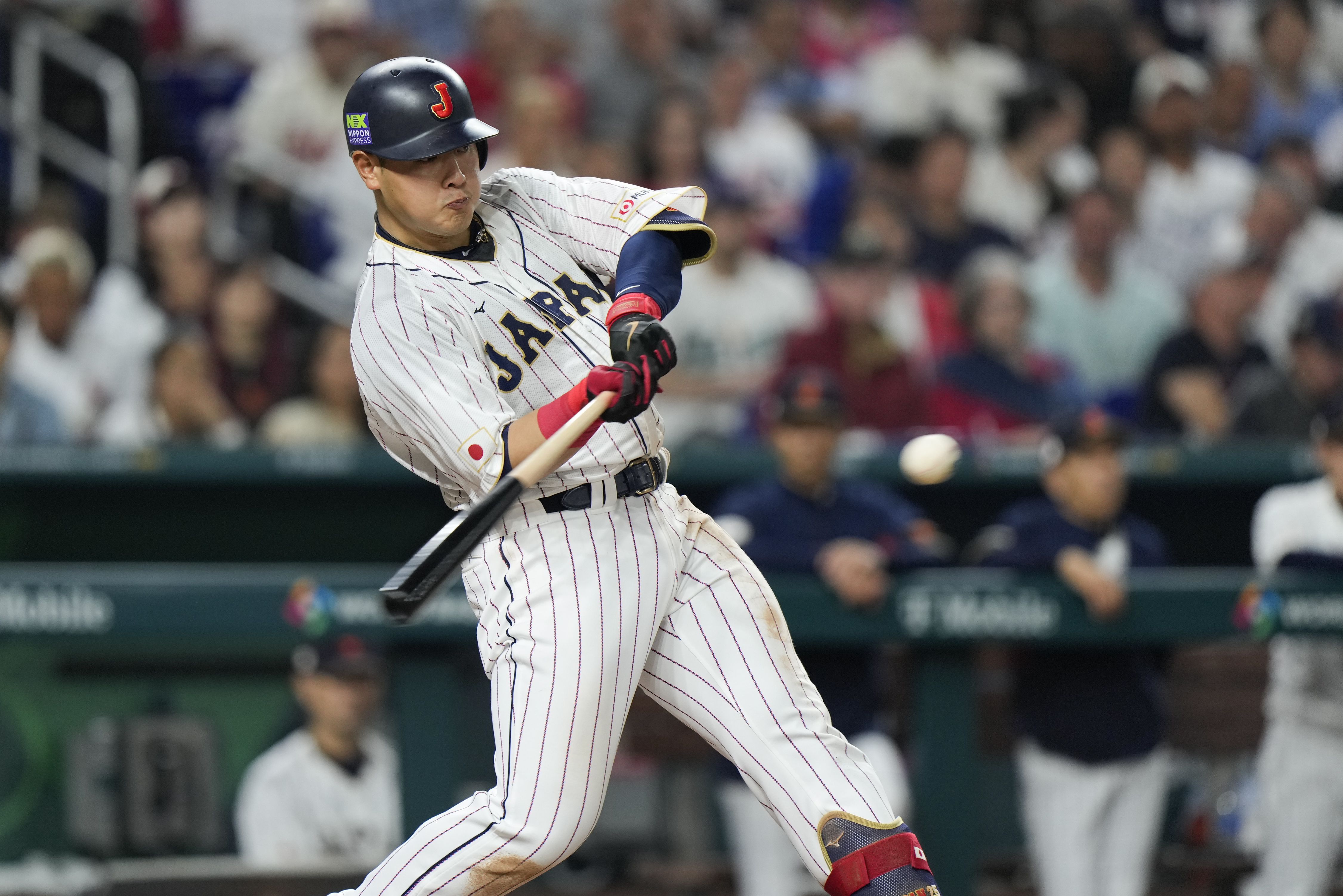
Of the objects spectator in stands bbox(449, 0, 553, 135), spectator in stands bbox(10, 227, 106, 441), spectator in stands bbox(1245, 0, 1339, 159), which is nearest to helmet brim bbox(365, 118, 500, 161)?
spectator in stands bbox(10, 227, 106, 441)

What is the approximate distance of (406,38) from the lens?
25.6 ft

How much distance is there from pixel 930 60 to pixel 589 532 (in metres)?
5.40

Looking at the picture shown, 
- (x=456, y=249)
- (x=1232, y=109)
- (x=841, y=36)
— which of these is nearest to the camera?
(x=456, y=249)

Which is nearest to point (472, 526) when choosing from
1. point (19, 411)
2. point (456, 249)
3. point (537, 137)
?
point (456, 249)

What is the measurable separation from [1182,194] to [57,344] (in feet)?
14.5

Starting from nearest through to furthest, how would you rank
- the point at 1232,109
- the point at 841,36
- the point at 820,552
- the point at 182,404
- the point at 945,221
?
1. the point at 820,552
2. the point at 182,404
3. the point at 945,221
4. the point at 1232,109
5. the point at 841,36

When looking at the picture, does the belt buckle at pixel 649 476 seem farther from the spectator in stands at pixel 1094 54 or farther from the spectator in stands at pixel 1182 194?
the spectator in stands at pixel 1094 54

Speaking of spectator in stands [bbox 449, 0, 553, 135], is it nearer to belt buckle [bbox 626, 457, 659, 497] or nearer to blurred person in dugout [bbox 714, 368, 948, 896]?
blurred person in dugout [bbox 714, 368, 948, 896]

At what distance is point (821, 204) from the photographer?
7246 mm

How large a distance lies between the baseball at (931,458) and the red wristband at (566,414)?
0.70 m

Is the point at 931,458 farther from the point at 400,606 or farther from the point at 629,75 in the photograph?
the point at 629,75

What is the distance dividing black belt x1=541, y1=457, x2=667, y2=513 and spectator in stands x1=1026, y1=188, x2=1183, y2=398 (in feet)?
12.9

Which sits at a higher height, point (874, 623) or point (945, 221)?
point (945, 221)

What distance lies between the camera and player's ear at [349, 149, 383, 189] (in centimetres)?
281
